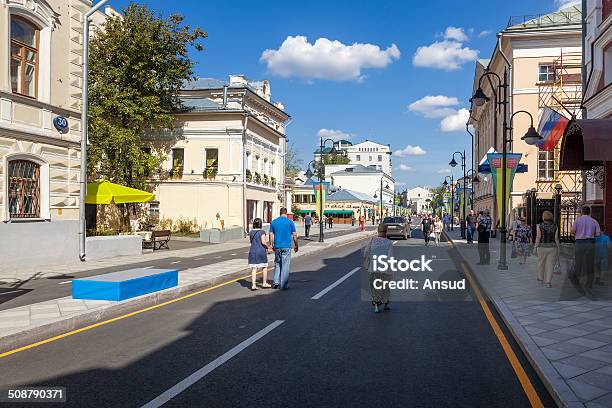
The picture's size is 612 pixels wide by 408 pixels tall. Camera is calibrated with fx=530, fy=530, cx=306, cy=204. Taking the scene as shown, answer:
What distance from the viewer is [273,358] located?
6594 millimetres

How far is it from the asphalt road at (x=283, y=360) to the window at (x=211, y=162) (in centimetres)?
2959

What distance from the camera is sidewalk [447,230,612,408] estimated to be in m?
5.21

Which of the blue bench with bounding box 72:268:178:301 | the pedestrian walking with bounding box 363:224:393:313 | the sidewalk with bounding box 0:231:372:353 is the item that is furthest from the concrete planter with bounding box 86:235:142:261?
the pedestrian walking with bounding box 363:224:393:313

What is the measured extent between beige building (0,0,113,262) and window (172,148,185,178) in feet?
66.8

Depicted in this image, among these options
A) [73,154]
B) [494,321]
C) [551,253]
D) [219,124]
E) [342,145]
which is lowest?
[494,321]

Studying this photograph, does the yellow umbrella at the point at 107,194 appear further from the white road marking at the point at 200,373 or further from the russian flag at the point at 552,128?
the russian flag at the point at 552,128

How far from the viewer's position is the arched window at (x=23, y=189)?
16625mm

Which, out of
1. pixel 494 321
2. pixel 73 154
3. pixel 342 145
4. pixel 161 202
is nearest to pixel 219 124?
pixel 161 202

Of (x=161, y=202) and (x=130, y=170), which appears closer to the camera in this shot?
(x=130, y=170)

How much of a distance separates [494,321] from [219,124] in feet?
110

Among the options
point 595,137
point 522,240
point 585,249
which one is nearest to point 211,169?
point 522,240

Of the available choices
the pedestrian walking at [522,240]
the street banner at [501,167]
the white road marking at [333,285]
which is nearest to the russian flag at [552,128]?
the street banner at [501,167]

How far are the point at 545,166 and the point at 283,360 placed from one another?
120 feet

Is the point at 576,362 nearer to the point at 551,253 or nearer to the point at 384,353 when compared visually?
the point at 384,353
